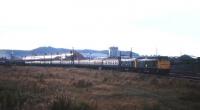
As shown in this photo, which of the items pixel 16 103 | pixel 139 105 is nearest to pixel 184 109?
pixel 139 105

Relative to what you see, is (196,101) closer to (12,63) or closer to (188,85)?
(188,85)

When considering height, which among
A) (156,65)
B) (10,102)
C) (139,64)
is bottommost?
(10,102)

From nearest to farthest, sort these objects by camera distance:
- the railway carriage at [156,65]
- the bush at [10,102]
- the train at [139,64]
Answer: the bush at [10,102], the railway carriage at [156,65], the train at [139,64]

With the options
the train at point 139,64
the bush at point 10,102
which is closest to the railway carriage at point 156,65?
the train at point 139,64

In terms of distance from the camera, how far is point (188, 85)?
27953mm

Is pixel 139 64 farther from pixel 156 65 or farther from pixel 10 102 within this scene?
pixel 10 102

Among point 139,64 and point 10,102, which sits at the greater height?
point 139,64

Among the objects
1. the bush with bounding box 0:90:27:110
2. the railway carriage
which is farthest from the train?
the bush with bounding box 0:90:27:110

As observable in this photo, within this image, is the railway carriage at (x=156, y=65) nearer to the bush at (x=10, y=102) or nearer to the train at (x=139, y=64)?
the train at (x=139, y=64)

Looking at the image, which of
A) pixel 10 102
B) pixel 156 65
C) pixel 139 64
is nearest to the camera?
pixel 10 102

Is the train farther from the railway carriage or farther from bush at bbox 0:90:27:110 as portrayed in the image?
bush at bbox 0:90:27:110

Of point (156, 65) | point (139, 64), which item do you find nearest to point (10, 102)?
point (156, 65)

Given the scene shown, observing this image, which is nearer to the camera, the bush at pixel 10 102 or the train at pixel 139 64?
the bush at pixel 10 102

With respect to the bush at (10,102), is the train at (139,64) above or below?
above
